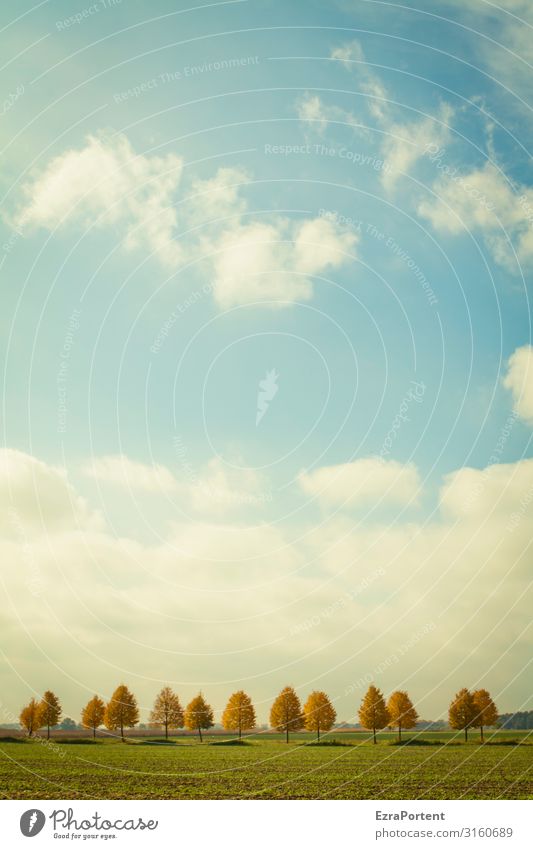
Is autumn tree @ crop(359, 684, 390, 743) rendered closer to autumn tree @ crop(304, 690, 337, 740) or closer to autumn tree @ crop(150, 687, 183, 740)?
autumn tree @ crop(304, 690, 337, 740)

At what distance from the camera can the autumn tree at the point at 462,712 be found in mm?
89238

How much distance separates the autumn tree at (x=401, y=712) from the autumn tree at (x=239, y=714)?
22266mm

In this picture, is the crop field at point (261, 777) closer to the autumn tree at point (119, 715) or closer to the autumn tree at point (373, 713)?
the autumn tree at point (119, 715)

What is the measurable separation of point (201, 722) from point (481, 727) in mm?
40681

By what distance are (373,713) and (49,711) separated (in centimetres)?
4683

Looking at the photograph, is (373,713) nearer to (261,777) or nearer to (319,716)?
(319,716)

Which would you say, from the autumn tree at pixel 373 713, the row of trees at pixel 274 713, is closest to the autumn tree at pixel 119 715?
the row of trees at pixel 274 713

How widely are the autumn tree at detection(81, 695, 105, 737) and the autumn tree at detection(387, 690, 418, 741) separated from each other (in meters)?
42.2
